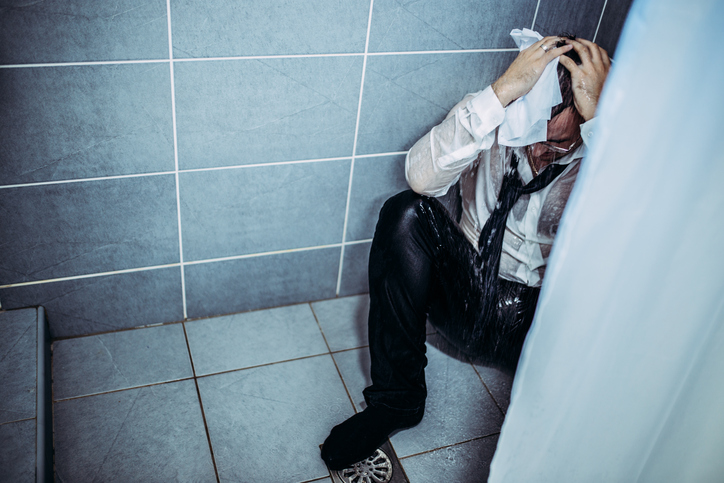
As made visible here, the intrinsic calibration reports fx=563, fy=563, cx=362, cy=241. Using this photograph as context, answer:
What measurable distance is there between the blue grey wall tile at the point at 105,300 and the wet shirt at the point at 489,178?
69 cm

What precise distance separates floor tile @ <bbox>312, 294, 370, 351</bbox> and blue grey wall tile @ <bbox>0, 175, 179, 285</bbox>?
1.50ft

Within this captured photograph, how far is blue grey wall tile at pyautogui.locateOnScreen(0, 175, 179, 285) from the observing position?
3.95 feet

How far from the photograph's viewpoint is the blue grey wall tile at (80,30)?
101 centimetres

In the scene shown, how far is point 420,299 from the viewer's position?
1.20 meters

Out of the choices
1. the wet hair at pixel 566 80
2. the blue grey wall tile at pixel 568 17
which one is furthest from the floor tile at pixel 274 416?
the blue grey wall tile at pixel 568 17

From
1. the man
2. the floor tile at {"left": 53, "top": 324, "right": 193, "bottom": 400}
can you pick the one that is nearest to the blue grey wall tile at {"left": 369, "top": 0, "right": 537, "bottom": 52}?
the man

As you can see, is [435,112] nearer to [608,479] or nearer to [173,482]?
[608,479]

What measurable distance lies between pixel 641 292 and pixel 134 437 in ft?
3.43

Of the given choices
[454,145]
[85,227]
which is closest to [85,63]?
[85,227]

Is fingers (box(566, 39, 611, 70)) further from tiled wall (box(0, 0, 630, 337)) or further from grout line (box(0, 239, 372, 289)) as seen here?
grout line (box(0, 239, 372, 289))

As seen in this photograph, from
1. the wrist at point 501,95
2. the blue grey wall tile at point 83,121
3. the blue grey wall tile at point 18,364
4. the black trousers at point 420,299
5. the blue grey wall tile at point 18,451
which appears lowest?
the blue grey wall tile at point 18,451

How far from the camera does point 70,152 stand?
3.81 feet

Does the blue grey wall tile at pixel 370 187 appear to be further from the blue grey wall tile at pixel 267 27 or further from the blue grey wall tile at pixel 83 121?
the blue grey wall tile at pixel 83 121

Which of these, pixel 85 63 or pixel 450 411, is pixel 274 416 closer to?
pixel 450 411
